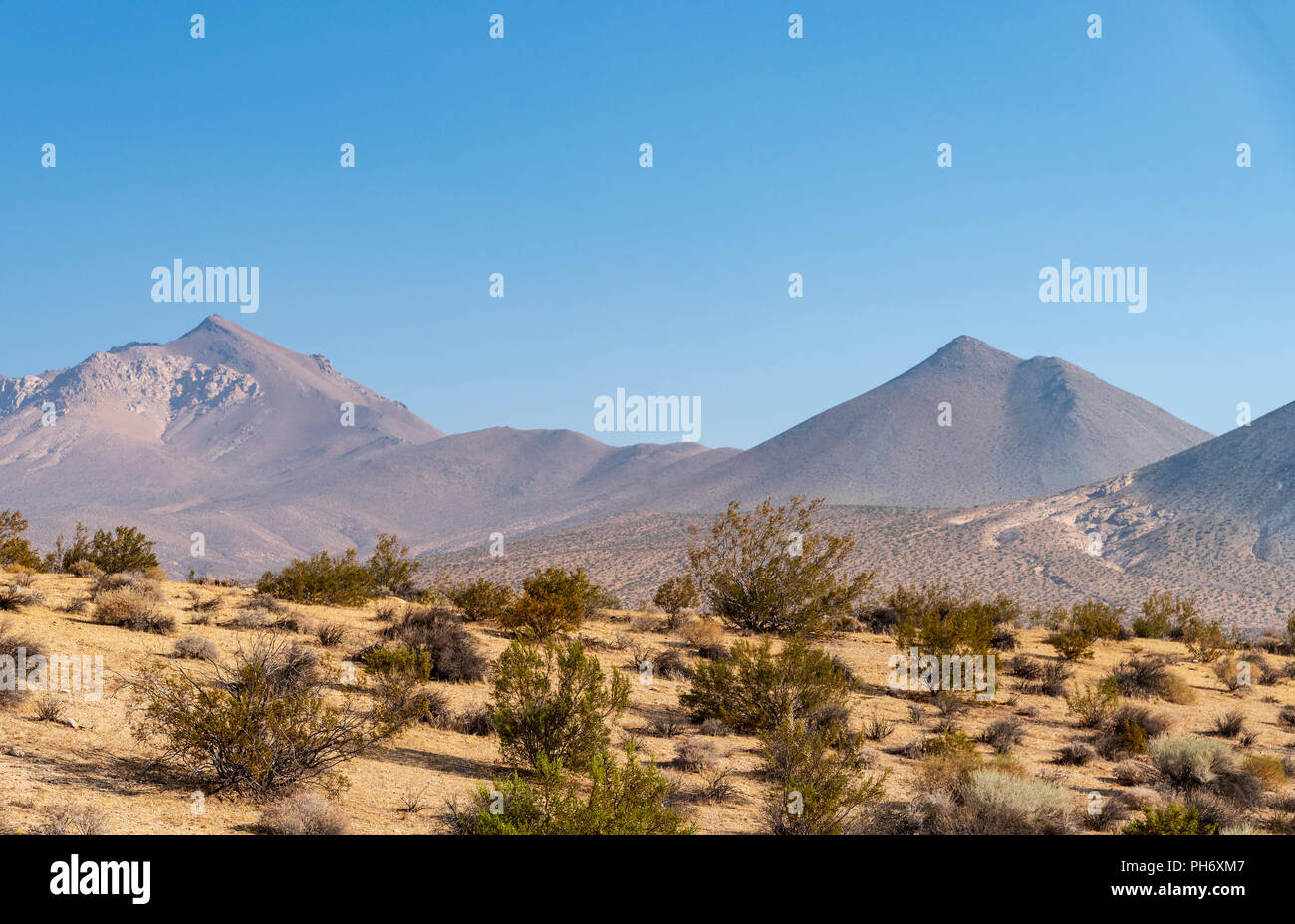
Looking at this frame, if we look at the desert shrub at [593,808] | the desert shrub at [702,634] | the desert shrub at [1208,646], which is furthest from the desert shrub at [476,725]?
the desert shrub at [1208,646]

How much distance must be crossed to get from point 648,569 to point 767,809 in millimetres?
68803

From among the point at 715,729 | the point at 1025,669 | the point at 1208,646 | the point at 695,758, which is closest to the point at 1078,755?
the point at 715,729

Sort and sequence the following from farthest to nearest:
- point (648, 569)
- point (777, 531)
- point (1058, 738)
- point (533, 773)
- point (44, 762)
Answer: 1. point (648, 569)
2. point (777, 531)
3. point (1058, 738)
4. point (533, 773)
5. point (44, 762)

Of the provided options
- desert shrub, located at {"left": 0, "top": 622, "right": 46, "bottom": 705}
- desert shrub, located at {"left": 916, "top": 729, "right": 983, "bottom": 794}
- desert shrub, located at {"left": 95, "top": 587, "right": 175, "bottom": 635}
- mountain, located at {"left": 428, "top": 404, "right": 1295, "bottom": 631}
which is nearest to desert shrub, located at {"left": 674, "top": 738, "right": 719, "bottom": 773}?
desert shrub, located at {"left": 916, "top": 729, "right": 983, "bottom": 794}

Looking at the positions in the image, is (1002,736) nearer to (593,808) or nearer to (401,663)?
(401,663)

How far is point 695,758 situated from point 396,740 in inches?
149

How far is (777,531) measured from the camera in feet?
77.1

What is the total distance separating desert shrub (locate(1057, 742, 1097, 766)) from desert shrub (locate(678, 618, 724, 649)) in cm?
797

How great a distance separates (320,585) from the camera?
20.9m

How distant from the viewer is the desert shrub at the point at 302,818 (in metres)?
7.48

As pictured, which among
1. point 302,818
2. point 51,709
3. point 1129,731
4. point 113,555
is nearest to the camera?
point 302,818

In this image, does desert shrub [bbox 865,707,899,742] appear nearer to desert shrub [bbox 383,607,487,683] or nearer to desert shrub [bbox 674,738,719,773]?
desert shrub [bbox 674,738,719,773]

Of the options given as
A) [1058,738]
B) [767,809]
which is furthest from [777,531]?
[767,809]
